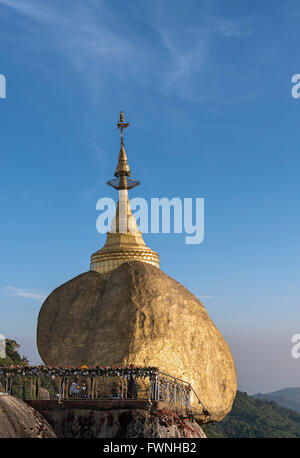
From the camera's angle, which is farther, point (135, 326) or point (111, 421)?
point (135, 326)

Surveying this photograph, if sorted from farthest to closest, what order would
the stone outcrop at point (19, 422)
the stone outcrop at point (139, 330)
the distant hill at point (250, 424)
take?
the distant hill at point (250, 424) → the stone outcrop at point (139, 330) → the stone outcrop at point (19, 422)

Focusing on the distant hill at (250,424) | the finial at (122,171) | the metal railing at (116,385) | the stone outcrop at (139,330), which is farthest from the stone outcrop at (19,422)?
the distant hill at (250,424)

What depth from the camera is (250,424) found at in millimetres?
92188

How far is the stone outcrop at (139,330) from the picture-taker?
34.0 m

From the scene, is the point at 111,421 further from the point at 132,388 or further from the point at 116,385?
the point at 116,385

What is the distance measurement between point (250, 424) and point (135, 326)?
215 ft

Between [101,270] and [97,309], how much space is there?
424 centimetres

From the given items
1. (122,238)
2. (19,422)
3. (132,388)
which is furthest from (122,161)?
(19,422)

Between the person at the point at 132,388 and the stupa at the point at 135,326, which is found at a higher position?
the stupa at the point at 135,326

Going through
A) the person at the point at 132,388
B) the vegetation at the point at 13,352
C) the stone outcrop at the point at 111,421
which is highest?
the vegetation at the point at 13,352

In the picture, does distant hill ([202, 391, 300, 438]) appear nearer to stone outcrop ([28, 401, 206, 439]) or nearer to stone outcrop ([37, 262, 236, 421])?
stone outcrop ([37, 262, 236, 421])

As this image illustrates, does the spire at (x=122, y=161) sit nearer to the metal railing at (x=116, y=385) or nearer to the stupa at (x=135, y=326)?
the stupa at (x=135, y=326)
